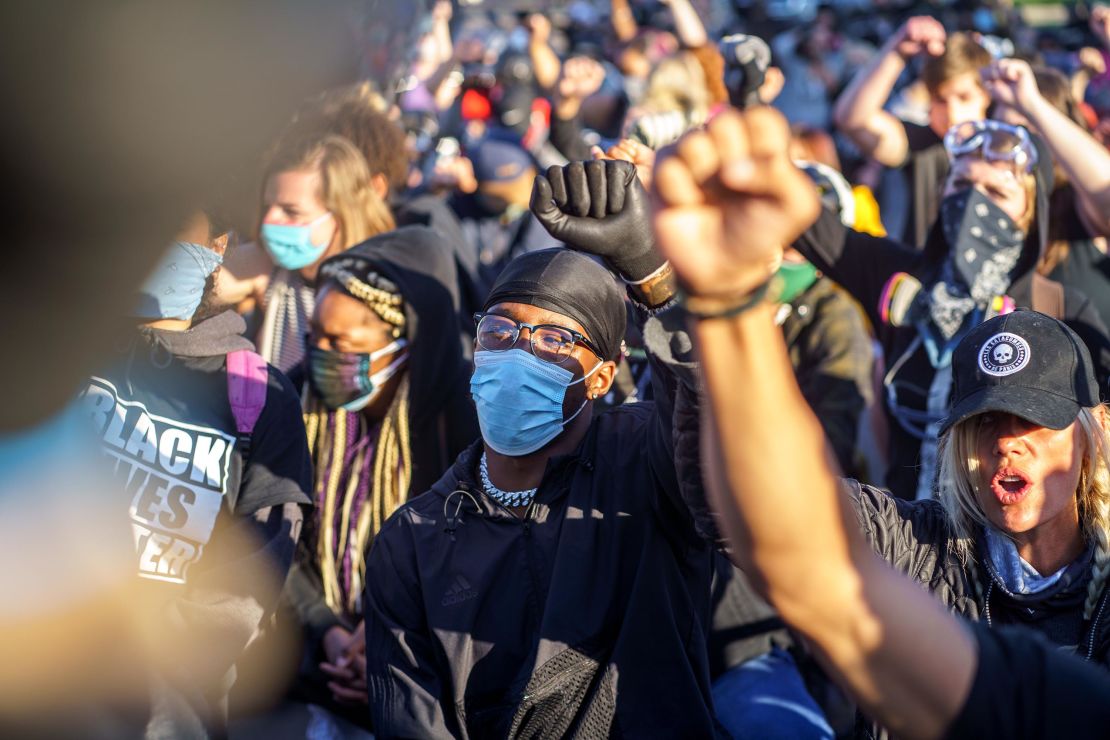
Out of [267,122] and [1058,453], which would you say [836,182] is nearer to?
[1058,453]

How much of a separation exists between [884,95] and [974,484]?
10.6 ft

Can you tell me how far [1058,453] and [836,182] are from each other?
2.90 metres

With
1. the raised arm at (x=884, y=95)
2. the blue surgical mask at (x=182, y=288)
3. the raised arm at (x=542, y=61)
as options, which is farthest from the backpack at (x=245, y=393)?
the raised arm at (x=542, y=61)

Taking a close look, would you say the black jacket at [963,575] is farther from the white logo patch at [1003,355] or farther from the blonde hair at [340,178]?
the blonde hair at [340,178]

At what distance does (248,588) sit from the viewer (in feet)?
10.3

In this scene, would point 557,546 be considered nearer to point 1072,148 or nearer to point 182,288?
point 182,288

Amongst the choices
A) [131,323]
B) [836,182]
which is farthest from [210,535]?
[836,182]

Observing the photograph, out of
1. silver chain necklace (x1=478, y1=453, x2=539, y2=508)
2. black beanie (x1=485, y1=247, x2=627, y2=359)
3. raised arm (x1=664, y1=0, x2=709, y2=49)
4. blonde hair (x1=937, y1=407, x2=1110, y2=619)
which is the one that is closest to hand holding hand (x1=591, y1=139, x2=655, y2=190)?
black beanie (x1=485, y1=247, x2=627, y2=359)

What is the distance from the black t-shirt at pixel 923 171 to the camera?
561cm

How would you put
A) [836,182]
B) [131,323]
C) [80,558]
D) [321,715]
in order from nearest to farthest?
1. [80,558]
2. [131,323]
3. [321,715]
4. [836,182]

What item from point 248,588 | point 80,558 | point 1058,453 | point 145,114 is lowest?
point 248,588

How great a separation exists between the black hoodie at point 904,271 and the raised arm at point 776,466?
2.60m

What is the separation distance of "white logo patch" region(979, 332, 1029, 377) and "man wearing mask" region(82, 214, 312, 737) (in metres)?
1.84

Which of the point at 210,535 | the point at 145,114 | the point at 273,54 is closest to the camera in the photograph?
the point at 273,54
